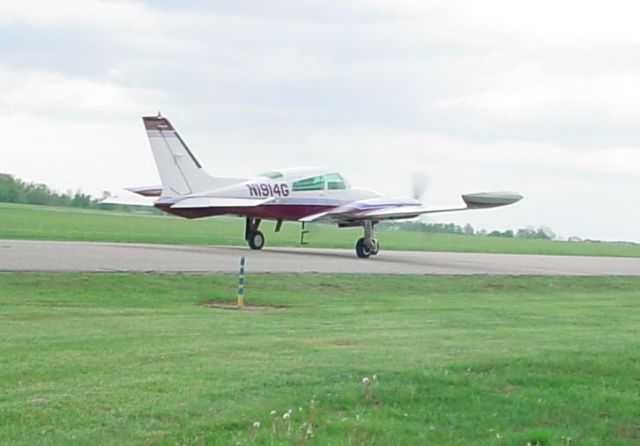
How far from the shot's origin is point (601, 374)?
1484 centimetres

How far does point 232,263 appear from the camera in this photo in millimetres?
34906

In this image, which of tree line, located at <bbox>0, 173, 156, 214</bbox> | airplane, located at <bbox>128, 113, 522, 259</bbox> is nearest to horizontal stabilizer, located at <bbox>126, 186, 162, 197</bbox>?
airplane, located at <bbox>128, 113, 522, 259</bbox>

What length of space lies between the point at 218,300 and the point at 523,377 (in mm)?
13041

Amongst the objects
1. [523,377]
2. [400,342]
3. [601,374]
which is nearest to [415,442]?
[523,377]

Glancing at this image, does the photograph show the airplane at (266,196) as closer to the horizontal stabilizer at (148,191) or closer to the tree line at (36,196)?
the horizontal stabilizer at (148,191)

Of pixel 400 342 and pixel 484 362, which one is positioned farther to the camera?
pixel 400 342

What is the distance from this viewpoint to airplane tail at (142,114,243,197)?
4144cm

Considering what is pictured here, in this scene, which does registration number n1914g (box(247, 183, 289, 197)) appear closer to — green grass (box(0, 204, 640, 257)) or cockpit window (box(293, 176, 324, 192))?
cockpit window (box(293, 176, 324, 192))

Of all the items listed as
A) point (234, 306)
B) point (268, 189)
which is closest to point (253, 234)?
point (268, 189)

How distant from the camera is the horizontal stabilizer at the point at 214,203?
40.7 meters

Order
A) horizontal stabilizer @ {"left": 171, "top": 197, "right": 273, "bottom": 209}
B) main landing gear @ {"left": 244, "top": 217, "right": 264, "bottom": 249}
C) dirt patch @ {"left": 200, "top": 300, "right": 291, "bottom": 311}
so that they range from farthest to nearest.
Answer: main landing gear @ {"left": 244, "top": 217, "right": 264, "bottom": 249}
horizontal stabilizer @ {"left": 171, "top": 197, "right": 273, "bottom": 209}
dirt patch @ {"left": 200, "top": 300, "right": 291, "bottom": 311}

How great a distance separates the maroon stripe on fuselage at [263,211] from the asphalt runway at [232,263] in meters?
1.42

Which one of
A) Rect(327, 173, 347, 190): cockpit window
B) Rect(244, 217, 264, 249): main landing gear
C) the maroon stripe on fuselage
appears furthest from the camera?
Rect(244, 217, 264, 249): main landing gear

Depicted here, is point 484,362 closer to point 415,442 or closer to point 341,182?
point 415,442
